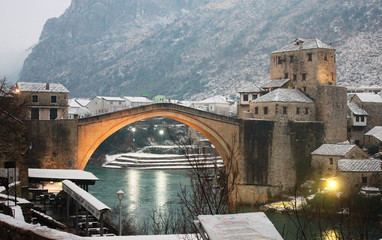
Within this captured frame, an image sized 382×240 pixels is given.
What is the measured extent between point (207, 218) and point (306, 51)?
36.8 metres

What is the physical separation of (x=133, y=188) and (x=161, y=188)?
281cm

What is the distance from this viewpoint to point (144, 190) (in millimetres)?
47906

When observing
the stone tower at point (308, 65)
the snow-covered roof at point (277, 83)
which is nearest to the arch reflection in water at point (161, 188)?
the snow-covered roof at point (277, 83)

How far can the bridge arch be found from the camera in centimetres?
3538

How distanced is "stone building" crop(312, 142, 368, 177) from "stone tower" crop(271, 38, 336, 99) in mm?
5065

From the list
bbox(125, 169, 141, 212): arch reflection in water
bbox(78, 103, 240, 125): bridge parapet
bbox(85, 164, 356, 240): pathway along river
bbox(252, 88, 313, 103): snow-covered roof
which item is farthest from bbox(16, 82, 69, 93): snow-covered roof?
bbox(252, 88, 313, 103): snow-covered roof

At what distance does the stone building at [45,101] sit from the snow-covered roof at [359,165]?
23.3 meters

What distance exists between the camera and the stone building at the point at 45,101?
42062mm

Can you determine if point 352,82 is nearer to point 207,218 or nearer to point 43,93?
point 43,93

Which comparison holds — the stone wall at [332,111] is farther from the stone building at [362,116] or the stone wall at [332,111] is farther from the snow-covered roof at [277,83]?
the stone building at [362,116]

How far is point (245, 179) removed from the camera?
134 feet

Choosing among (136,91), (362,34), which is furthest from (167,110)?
(136,91)

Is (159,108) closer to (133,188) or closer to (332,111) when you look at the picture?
(133,188)

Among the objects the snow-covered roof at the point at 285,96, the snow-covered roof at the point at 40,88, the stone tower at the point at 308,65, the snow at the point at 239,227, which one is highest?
the stone tower at the point at 308,65
